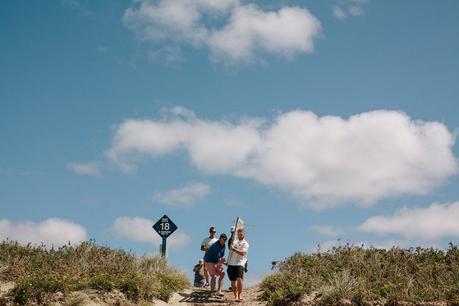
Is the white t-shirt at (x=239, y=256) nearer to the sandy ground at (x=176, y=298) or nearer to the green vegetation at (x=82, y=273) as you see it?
the sandy ground at (x=176, y=298)

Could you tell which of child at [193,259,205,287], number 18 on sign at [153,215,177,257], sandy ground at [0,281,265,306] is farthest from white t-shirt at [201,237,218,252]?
number 18 on sign at [153,215,177,257]

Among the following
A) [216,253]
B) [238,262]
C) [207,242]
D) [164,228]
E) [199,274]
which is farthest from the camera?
[164,228]

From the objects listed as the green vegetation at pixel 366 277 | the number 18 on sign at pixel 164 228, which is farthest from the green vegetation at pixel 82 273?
the green vegetation at pixel 366 277

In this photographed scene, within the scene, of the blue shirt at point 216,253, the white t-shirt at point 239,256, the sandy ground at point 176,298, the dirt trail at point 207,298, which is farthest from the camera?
the blue shirt at point 216,253

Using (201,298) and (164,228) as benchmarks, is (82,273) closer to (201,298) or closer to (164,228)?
(201,298)

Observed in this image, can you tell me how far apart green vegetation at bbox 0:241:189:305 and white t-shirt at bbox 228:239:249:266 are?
2077mm

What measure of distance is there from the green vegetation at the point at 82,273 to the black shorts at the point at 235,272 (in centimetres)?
188

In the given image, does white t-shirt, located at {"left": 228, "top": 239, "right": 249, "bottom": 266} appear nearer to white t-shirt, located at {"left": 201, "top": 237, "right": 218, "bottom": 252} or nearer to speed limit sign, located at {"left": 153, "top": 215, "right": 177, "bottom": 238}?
white t-shirt, located at {"left": 201, "top": 237, "right": 218, "bottom": 252}

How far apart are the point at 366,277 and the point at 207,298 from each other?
187 inches

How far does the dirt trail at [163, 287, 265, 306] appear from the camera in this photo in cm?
1642

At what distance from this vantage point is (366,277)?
17172 millimetres

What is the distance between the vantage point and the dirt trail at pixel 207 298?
647 inches

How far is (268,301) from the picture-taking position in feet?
52.6

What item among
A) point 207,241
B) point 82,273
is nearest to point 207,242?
point 207,241
